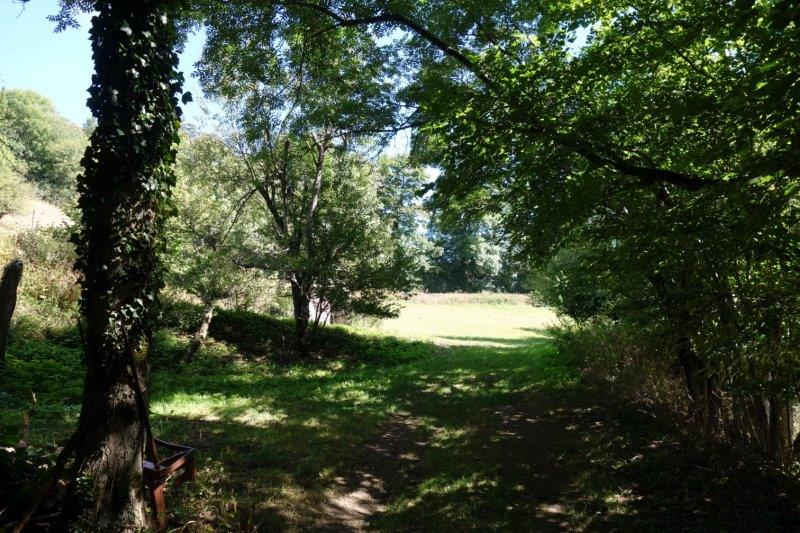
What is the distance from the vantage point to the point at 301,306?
1380 centimetres

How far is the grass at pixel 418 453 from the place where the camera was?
445 cm

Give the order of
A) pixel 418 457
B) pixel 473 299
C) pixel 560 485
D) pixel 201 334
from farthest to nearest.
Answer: pixel 473 299 < pixel 201 334 < pixel 418 457 < pixel 560 485

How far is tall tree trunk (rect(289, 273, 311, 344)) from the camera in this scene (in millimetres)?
13570

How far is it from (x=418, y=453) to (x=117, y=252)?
179 inches

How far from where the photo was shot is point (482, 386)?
10867mm

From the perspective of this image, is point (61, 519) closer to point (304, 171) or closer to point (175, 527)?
point (175, 527)

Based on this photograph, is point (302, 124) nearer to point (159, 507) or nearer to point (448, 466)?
point (448, 466)

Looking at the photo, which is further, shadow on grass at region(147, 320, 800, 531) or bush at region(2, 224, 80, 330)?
bush at region(2, 224, 80, 330)

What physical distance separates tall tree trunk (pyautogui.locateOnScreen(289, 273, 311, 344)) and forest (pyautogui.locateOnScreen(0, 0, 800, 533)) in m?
2.19

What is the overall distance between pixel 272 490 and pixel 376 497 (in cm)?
110

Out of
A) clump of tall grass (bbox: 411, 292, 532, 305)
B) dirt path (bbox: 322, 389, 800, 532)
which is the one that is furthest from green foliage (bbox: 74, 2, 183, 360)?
clump of tall grass (bbox: 411, 292, 532, 305)

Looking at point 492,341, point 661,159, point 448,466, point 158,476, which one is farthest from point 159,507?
point 492,341

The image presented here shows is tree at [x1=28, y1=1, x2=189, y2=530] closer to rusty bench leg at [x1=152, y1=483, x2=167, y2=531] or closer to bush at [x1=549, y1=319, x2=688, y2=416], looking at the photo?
rusty bench leg at [x1=152, y1=483, x2=167, y2=531]

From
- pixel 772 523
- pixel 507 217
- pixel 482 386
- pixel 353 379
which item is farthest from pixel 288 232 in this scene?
pixel 772 523
